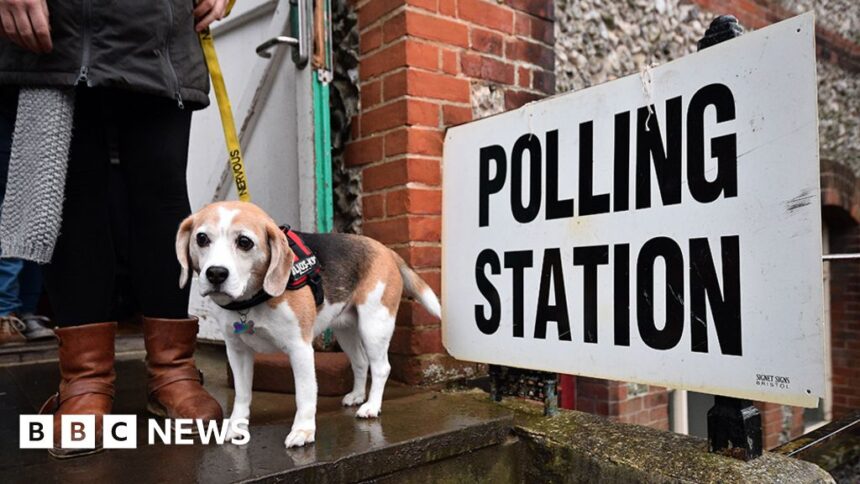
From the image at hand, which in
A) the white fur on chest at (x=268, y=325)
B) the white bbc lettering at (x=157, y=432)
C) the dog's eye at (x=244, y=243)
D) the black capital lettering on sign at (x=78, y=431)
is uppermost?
the dog's eye at (x=244, y=243)

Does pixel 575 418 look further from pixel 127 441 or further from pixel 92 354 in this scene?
pixel 92 354

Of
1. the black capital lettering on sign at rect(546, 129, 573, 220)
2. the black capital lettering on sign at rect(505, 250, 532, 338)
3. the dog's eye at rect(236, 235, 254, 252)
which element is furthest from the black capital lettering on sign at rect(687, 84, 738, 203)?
the dog's eye at rect(236, 235, 254, 252)

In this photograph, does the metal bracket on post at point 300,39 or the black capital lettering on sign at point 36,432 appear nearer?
the black capital lettering on sign at point 36,432

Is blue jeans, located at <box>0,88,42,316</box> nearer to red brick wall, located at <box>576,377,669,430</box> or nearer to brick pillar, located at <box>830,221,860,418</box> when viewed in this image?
red brick wall, located at <box>576,377,669,430</box>

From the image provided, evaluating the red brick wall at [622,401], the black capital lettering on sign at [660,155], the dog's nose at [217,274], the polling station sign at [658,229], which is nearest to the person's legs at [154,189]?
the dog's nose at [217,274]

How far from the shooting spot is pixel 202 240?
1.58 meters

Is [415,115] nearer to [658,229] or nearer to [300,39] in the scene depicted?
[300,39]

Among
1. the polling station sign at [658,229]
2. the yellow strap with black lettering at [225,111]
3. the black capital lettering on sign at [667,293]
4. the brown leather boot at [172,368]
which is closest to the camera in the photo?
the polling station sign at [658,229]

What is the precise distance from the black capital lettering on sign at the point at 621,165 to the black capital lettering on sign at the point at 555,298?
25 cm

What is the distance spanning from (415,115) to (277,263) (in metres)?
0.99

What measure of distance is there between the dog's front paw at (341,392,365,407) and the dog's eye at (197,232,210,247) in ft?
2.70

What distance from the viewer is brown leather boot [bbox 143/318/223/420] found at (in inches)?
74.3

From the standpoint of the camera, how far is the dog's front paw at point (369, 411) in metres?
1.96

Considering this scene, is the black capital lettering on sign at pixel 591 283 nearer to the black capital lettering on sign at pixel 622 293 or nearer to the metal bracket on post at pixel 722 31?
the black capital lettering on sign at pixel 622 293
